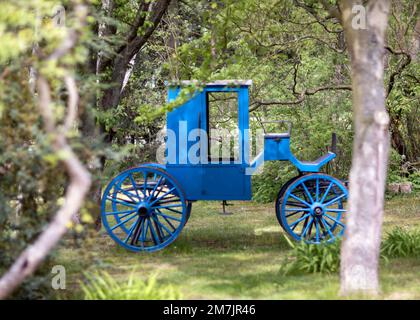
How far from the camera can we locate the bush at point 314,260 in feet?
25.4

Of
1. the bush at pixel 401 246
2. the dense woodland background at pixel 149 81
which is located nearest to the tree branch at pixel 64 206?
the dense woodland background at pixel 149 81

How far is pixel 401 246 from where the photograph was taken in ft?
29.2

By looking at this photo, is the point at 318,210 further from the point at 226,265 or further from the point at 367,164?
the point at 367,164

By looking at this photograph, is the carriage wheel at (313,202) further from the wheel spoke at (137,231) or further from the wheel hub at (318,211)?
the wheel spoke at (137,231)

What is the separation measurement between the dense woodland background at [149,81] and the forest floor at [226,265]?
2.15 feet

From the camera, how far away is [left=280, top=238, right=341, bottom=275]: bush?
25.4ft

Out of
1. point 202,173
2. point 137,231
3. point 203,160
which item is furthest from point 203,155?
point 137,231

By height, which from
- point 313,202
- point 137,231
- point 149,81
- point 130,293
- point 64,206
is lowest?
point 130,293

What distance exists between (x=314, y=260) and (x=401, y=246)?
5.66 ft

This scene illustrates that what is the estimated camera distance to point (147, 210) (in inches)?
375

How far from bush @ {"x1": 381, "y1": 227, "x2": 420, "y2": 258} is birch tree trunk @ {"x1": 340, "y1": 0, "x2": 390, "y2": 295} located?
2.52 meters

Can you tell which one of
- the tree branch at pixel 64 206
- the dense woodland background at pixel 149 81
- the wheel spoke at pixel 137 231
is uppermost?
the dense woodland background at pixel 149 81

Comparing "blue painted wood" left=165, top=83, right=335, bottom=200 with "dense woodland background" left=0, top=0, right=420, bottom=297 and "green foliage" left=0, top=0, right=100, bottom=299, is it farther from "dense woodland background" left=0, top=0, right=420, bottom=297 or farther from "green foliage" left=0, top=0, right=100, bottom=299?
"green foliage" left=0, top=0, right=100, bottom=299
